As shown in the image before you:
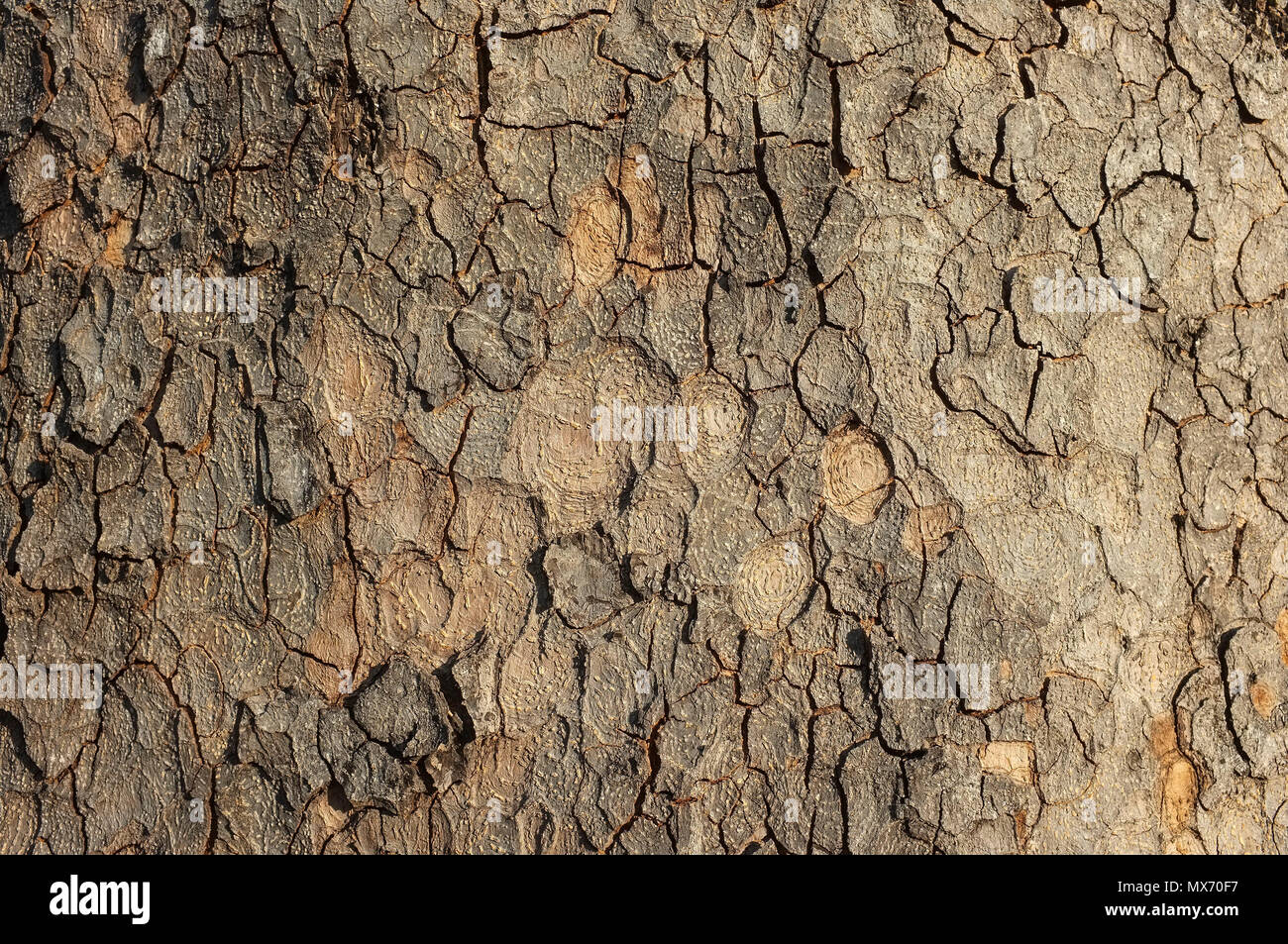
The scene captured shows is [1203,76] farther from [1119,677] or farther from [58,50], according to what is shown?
[58,50]

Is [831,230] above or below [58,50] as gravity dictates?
below

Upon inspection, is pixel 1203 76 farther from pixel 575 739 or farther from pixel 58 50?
pixel 58 50

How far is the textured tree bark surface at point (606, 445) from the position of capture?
1.68 metres

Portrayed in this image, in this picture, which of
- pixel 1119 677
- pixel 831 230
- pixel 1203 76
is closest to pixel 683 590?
pixel 831 230

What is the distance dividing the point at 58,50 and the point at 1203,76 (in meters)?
2.35

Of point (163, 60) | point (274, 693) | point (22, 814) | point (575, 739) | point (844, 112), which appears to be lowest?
point (22, 814)

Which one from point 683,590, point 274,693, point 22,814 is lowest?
point 22,814

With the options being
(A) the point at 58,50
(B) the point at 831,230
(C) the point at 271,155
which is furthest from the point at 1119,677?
(A) the point at 58,50

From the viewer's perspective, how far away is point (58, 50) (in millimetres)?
1810

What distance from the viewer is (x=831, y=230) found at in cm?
172

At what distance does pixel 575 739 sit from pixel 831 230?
1.09m

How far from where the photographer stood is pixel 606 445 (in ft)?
5.54

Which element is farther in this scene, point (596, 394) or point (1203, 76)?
point (1203, 76)

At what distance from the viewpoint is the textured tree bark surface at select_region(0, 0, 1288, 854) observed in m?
1.68
